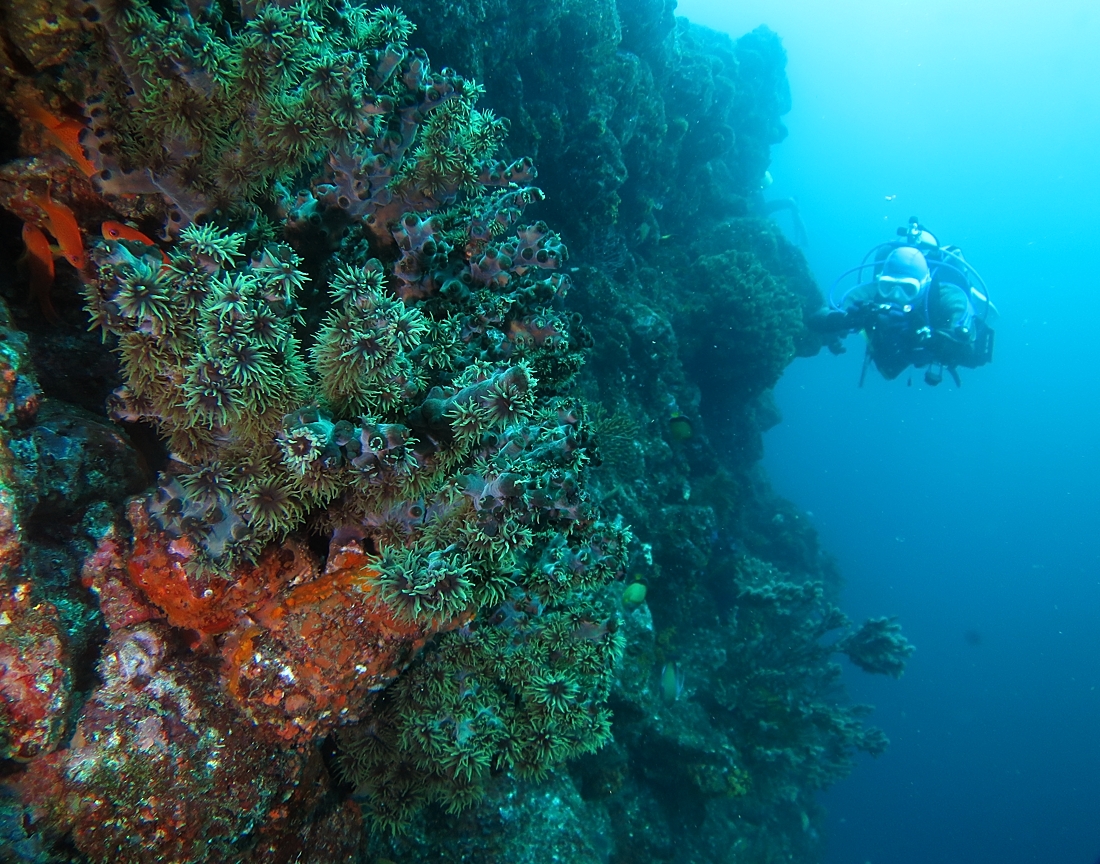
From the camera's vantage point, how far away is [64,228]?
2.21 metres

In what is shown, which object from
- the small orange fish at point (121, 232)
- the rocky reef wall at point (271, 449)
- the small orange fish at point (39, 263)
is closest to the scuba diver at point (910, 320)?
the rocky reef wall at point (271, 449)

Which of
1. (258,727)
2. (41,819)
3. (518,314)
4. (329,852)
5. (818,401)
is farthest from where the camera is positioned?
(818,401)

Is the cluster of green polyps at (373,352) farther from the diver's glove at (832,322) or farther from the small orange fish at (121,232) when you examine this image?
the diver's glove at (832,322)

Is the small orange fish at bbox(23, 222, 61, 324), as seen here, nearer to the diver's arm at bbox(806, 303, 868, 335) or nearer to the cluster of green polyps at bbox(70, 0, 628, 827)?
the cluster of green polyps at bbox(70, 0, 628, 827)

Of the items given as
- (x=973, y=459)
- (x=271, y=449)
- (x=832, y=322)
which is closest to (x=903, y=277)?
(x=832, y=322)

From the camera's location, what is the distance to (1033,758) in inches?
1158

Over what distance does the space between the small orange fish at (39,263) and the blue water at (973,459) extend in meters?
29.3

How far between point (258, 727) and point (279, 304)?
1.74 metres

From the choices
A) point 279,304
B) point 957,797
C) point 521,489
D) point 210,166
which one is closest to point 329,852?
point 521,489

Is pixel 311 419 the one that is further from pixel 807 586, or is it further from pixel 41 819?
pixel 807 586

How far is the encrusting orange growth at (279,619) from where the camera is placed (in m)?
2.14

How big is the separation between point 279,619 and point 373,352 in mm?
1200

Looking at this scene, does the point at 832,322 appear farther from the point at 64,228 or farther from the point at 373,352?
the point at 64,228

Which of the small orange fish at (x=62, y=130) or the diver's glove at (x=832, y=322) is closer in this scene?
the small orange fish at (x=62, y=130)
